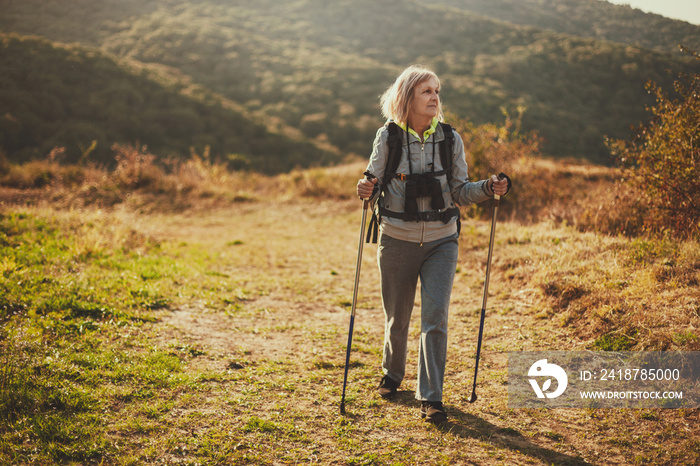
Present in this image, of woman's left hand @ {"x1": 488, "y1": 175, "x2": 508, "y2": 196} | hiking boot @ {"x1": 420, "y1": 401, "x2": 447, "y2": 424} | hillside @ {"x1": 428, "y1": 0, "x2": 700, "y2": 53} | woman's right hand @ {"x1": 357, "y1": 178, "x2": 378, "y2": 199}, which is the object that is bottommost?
hiking boot @ {"x1": 420, "y1": 401, "x2": 447, "y2": 424}

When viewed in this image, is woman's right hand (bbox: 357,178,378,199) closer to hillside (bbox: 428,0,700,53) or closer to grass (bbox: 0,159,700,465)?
→ grass (bbox: 0,159,700,465)

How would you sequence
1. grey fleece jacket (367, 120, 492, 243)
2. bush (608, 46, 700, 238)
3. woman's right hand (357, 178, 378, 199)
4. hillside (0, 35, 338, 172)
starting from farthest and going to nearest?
1. hillside (0, 35, 338, 172)
2. bush (608, 46, 700, 238)
3. grey fleece jacket (367, 120, 492, 243)
4. woman's right hand (357, 178, 378, 199)

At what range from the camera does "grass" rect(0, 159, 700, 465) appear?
318cm

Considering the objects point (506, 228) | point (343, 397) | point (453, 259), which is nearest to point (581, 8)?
point (506, 228)

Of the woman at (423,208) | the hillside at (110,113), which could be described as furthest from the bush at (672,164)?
the hillside at (110,113)

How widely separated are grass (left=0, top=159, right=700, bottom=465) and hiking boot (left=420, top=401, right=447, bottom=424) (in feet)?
0.30

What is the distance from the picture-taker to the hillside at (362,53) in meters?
23.4

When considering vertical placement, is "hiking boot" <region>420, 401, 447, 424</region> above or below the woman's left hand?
below

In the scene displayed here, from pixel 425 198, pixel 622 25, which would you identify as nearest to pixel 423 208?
pixel 425 198

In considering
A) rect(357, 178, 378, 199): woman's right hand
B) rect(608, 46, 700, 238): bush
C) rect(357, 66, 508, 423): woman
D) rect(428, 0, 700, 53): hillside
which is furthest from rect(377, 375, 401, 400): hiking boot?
rect(428, 0, 700, 53): hillside

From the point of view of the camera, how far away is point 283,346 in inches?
205

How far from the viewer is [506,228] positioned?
916cm

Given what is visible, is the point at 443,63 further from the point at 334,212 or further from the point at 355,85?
the point at 334,212

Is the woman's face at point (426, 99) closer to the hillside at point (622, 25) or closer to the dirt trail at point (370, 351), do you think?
the dirt trail at point (370, 351)
